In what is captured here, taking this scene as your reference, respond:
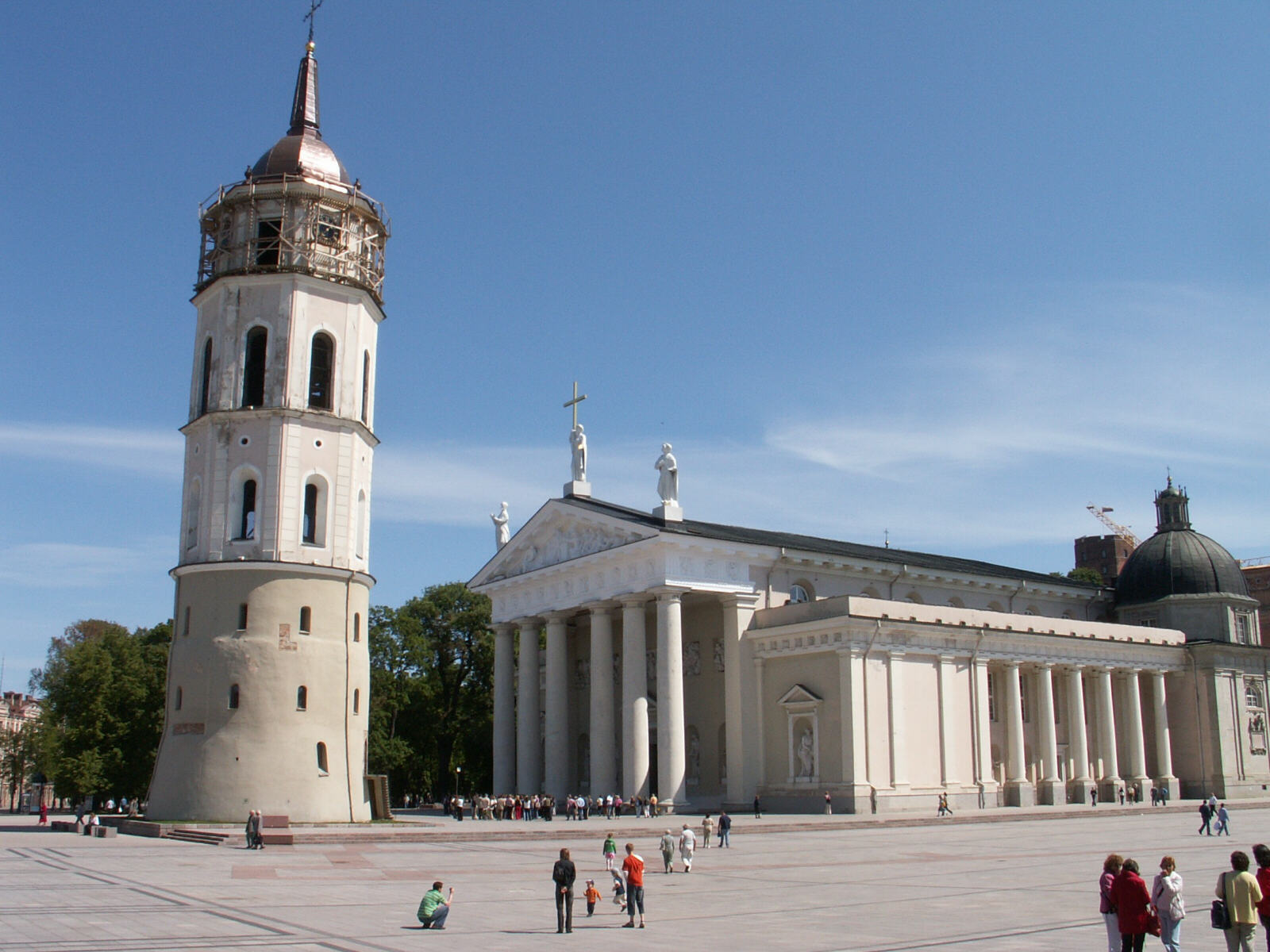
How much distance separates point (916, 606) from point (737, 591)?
7.50 m

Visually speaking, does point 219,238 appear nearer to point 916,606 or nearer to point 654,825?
point 654,825

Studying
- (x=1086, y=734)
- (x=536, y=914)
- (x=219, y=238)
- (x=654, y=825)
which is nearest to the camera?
(x=536, y=914)

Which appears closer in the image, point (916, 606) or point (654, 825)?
point (654, 825)

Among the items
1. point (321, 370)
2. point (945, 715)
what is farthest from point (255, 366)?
point (945, 715)

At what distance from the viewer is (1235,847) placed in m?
32.4

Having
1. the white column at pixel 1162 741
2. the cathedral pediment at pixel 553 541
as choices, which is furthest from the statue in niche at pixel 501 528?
the white column at pixel 1162 741

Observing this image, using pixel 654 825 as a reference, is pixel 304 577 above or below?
above

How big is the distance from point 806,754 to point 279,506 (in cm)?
2271

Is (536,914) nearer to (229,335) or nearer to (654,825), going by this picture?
(654,825)

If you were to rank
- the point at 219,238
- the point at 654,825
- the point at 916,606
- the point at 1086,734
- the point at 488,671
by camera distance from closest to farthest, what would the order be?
the point at 654,825, the point at 219,238, the point at 916,606, the point at 1086,734, the point at 488,671

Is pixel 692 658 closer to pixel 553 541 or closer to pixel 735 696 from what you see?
pixel 735 696

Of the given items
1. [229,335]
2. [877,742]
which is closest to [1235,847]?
[877,742]

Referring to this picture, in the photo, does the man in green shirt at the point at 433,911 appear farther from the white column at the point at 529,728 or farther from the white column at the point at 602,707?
the white column at the point at 529,728

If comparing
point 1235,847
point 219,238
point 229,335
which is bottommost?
point 1235,847
